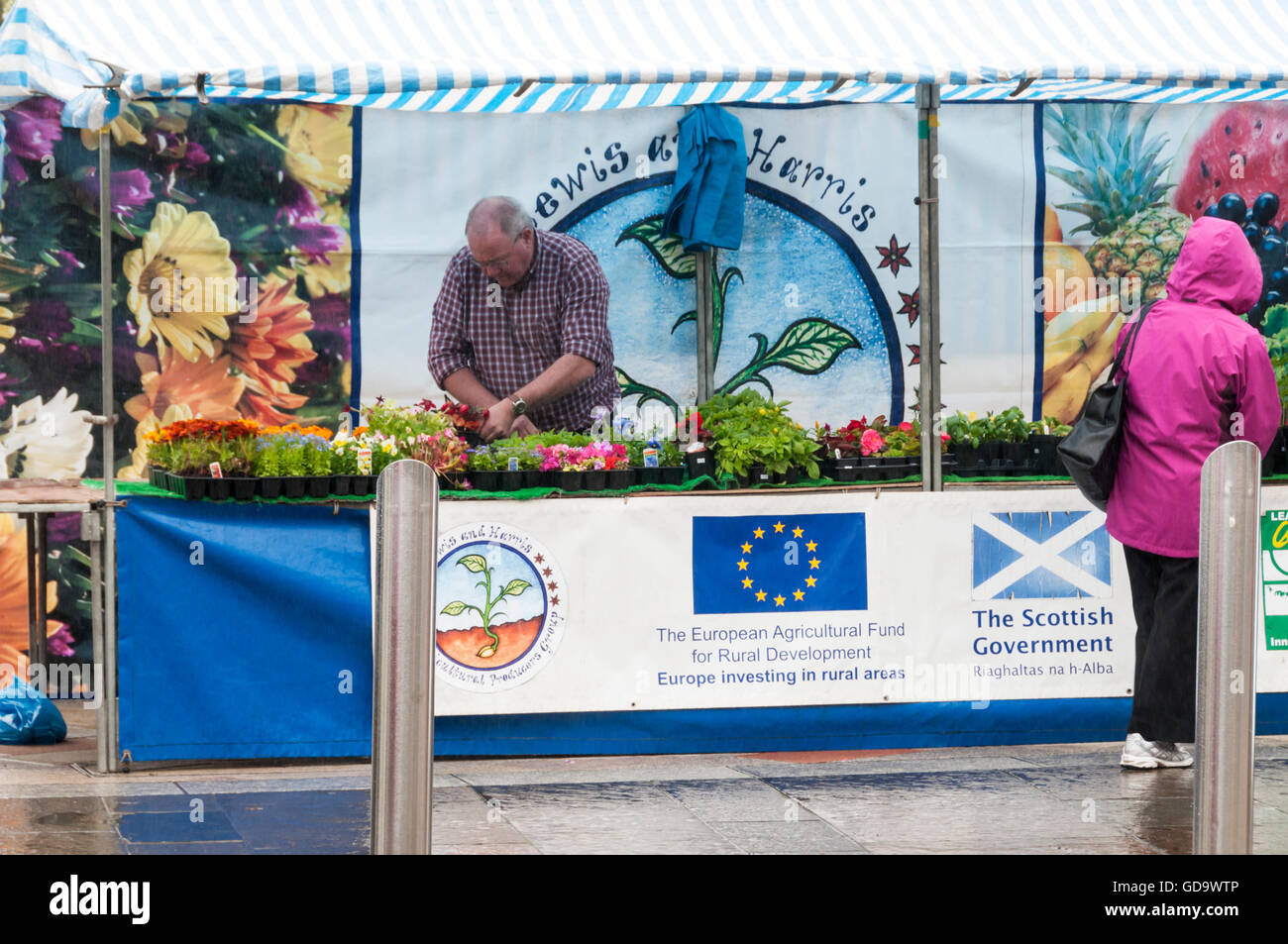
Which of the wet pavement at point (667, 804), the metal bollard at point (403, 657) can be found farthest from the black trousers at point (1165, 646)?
the metal bollard at point (403, 657)

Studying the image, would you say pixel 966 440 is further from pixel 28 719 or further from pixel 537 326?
pixel 28 719

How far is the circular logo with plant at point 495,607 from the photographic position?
24.1 ft

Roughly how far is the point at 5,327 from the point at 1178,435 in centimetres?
634

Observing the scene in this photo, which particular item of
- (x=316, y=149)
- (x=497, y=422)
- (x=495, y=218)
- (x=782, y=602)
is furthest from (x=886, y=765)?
(x=316, y=149)

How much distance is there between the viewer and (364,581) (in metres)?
7.39

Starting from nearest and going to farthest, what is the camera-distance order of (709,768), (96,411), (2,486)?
(709,768), (2,486), (96,411)

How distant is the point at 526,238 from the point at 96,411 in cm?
266

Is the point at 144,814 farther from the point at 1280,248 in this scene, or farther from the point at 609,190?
the point at 1280,248

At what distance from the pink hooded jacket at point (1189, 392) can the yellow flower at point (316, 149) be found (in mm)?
4672

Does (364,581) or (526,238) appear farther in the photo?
(526,238)

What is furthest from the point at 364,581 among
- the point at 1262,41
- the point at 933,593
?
the point at 1262,41

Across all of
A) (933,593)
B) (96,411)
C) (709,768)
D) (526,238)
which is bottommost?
(709,768)

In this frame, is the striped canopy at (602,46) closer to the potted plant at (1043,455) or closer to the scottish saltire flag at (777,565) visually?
the potted plant at (1043,455)

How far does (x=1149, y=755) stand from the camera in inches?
278
